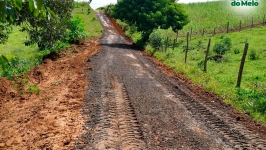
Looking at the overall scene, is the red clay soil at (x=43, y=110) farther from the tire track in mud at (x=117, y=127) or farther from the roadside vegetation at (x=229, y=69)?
the roadside vegetation at (x=229, y=69)

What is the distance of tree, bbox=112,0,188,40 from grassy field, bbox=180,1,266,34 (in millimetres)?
16221

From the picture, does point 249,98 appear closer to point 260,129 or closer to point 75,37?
point 260,129

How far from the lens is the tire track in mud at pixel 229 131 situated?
23.3 feet

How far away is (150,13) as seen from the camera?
29641 mm

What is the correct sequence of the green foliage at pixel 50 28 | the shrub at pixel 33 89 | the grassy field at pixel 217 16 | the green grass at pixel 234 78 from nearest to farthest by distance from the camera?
the green grass at pixel 234 78
the shrub at pixel 33 89
the green foliage at pixel 50 28
the grassy field at pixel 217 16

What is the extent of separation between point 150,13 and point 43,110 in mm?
22442

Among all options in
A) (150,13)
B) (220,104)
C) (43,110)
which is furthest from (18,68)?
(150,13)

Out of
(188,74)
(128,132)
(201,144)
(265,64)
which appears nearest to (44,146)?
(128,132)

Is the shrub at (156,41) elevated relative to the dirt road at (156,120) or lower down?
elevated

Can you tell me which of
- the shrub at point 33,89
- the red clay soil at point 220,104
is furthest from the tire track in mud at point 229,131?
the shrub at point 33,89

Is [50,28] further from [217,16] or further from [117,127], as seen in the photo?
[217,16]

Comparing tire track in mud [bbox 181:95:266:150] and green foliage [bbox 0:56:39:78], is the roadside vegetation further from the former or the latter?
green foliage [bbox 0:56:39:78]

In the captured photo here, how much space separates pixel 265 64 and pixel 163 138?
15475mm

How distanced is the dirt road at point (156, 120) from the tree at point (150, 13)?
17.7 metres
